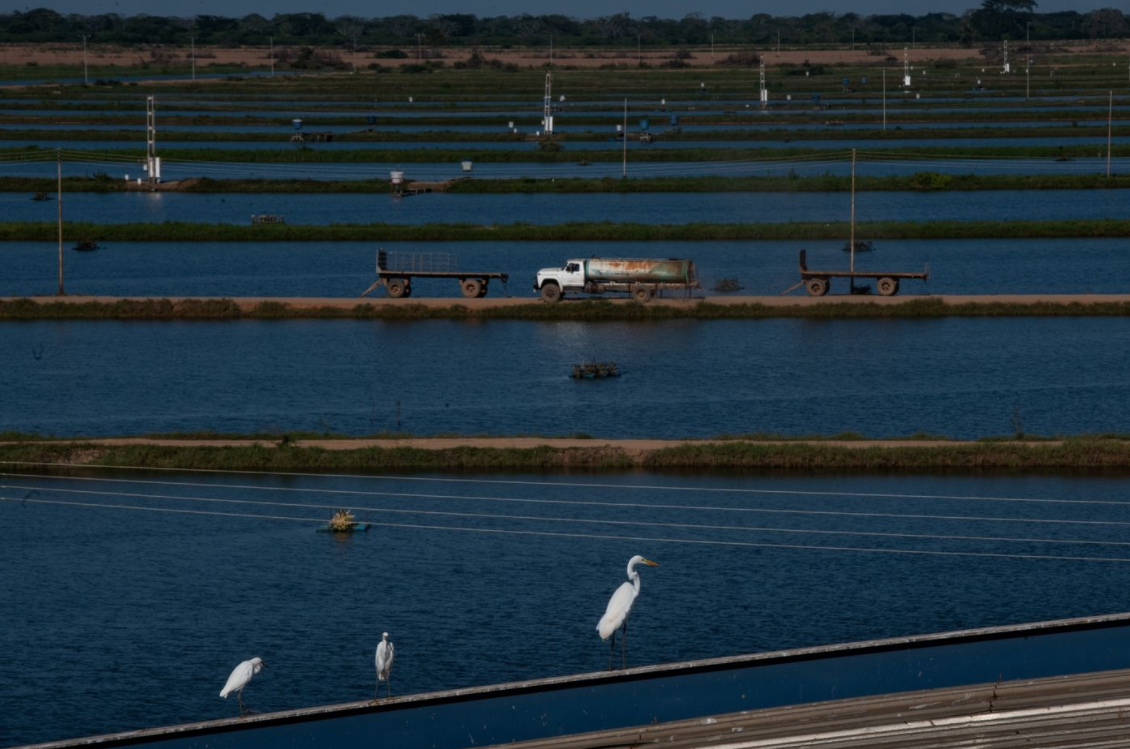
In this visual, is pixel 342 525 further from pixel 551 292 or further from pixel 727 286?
pixel 727 286

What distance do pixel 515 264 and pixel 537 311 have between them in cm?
1135

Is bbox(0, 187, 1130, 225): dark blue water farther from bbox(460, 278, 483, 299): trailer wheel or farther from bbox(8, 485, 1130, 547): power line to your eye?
bbox(8, 485, 1130, 547): power line

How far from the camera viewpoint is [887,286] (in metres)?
59.4

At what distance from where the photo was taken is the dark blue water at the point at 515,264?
211 feet

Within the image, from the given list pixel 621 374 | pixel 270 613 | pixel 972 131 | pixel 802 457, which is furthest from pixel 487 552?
pixel 972 131

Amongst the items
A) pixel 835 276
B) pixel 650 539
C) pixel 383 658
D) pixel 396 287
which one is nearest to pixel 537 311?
pixel 396 287

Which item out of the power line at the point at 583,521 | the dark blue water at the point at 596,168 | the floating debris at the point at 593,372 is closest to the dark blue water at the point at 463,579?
the power line at the point at 583,521

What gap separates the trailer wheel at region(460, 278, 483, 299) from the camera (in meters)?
61.4

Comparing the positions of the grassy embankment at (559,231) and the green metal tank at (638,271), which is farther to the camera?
the grassy embankment at (559,231)

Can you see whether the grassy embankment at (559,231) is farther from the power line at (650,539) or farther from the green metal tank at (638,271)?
the power line at (650,539)

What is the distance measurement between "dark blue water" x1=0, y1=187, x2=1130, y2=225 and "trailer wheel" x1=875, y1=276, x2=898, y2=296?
22734 millimetres

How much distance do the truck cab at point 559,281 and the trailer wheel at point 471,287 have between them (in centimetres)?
241

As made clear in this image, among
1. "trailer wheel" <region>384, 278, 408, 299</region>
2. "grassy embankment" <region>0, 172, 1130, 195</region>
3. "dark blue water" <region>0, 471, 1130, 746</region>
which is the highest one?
"grassy embankment" <region>0, 172, 1130, 195</region>

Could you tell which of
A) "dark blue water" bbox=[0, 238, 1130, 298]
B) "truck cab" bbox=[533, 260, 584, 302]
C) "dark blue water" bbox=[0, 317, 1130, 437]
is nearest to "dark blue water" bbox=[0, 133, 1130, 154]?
"dark blue water" bbox=[0, 238, 1130, 298]
